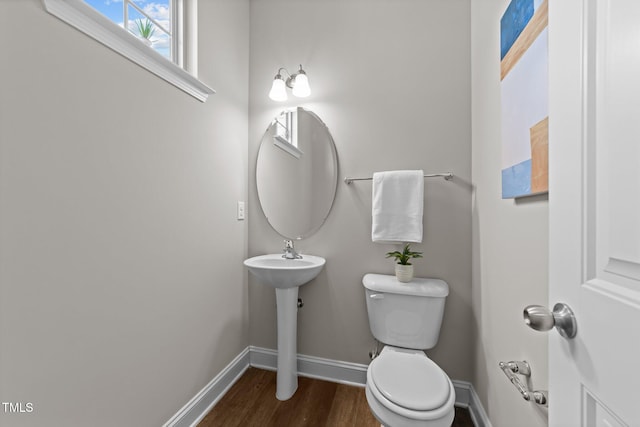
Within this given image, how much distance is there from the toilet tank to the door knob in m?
0.94

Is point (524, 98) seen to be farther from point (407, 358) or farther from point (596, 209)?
point (407, 358)

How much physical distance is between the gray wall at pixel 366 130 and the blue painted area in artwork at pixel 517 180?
1.70 ft

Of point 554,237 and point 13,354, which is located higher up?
point 554,237

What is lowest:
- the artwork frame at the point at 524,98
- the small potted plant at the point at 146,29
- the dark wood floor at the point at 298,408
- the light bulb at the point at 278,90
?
the dark wood floor at the point at 298,408

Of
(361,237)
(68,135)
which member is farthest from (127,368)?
(361,237)

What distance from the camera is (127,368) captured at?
3.51ft

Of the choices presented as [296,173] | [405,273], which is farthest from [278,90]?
[405,273]

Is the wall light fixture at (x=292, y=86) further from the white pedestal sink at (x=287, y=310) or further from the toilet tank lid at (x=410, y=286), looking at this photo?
the toilet tank lid at (x=410, y=286)

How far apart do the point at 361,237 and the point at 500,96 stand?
38.4 inches

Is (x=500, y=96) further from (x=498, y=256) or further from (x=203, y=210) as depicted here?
(x=203, y=210)

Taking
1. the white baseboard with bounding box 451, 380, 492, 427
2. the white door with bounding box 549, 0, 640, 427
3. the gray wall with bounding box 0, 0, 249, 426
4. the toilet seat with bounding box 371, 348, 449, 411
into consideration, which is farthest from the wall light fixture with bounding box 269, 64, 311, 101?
the white baseboard with bounding box 451, 380, 492, 427

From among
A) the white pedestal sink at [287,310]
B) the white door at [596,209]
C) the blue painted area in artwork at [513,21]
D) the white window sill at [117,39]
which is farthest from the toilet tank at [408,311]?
the white window sill at [117,39]

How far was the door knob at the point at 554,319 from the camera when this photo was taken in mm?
456

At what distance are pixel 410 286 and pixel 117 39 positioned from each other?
166cm
